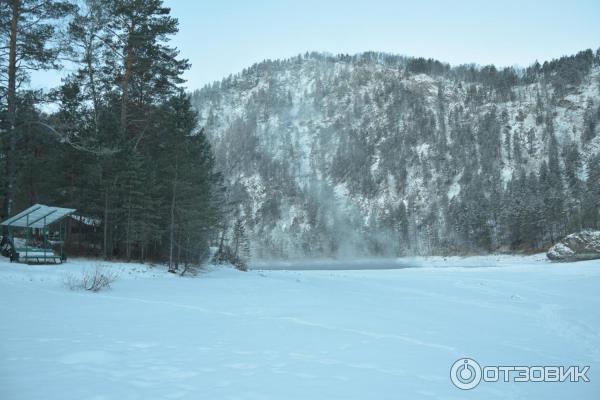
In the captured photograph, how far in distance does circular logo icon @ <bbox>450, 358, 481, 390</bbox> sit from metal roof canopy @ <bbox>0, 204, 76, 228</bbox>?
19224mm

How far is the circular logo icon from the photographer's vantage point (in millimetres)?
5270

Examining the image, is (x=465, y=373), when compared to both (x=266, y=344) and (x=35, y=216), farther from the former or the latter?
(x=35, y=216)

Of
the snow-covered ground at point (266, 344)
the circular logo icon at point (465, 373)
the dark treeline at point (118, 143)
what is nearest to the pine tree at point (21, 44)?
the dark treeline at point (118, 143)

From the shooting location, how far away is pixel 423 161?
129m

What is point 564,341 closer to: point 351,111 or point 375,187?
point 375,187

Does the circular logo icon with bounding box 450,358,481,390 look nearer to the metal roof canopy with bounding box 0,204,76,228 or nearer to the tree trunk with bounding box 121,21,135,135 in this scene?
the metal roof canopy with bounding box 0,204,76,228

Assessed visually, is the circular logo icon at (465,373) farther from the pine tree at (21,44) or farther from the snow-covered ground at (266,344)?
the pine tree at (21,44)

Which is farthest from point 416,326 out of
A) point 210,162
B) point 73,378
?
point 210,162

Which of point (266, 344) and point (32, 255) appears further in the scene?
point (32, 255)

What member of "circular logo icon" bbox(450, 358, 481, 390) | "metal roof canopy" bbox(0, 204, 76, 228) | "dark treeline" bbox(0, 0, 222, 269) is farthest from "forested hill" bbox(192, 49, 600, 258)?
"circular logo icon" bbox(450, 358, 481, 390)

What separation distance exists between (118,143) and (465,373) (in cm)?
2187

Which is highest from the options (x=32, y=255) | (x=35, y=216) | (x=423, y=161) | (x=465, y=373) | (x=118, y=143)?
(x=423, y=161)

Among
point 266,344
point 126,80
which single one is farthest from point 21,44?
point 266,344

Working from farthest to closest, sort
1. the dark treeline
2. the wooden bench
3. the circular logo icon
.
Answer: the dark treeline → the wooden bench → the circular logo icon
